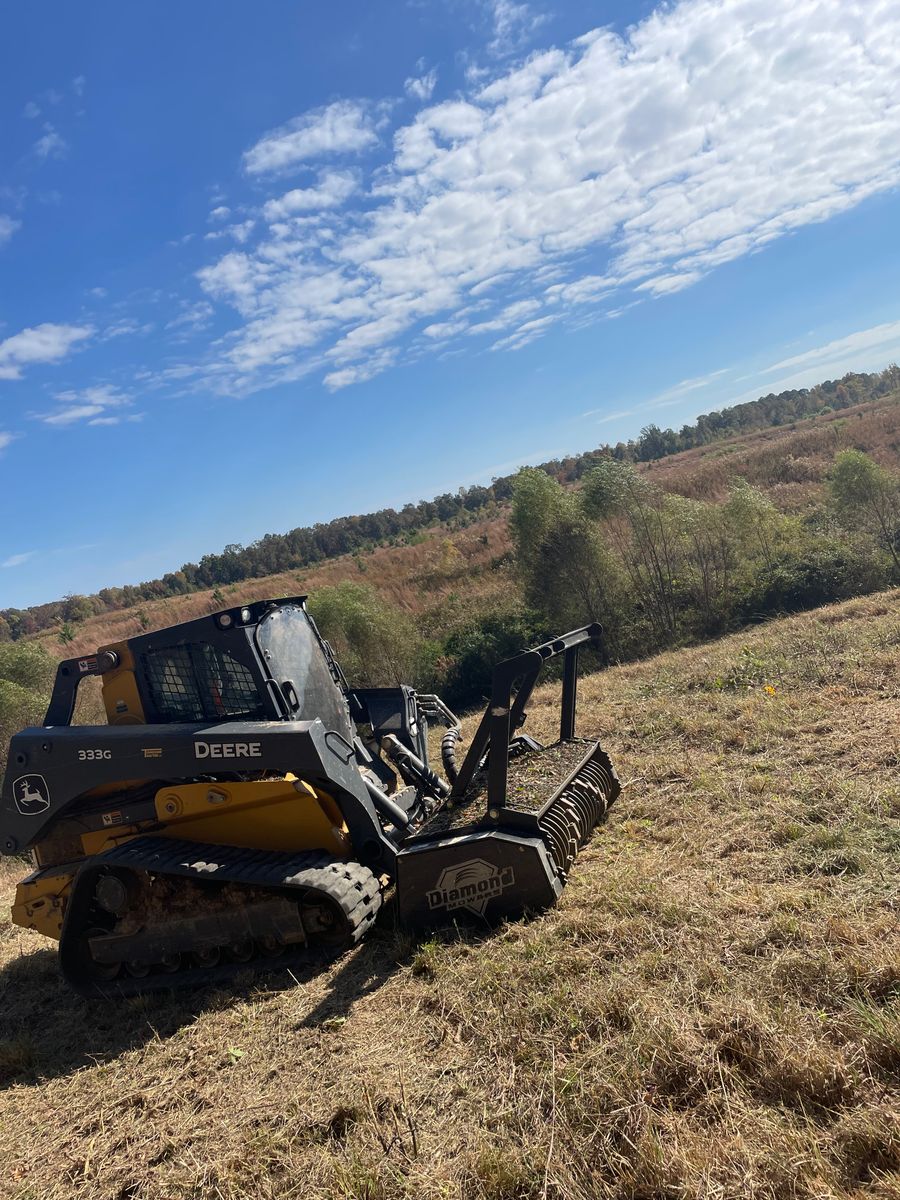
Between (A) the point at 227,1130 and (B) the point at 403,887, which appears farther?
(B) the point at 403,887

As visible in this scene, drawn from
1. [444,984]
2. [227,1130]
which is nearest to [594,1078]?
[444,984]

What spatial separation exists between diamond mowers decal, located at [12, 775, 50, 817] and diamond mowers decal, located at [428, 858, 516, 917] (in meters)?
2.74

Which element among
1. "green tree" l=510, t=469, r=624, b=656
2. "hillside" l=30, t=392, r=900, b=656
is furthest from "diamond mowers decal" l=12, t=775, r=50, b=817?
"hillside" l=30, t=392, r=900, b=656

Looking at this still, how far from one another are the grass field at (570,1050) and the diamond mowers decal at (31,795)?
1.34 meters

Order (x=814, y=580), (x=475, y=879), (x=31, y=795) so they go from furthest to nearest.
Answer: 1. (x=814, y=580)
2. (x=31, y=795)
3. (x=475, y=879)

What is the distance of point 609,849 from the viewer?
5246 mm

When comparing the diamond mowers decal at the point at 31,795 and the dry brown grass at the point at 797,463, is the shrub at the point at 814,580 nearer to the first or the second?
the dry brown grass at the point at 797,463

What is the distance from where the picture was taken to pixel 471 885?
444 cm

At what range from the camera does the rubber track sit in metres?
4.29

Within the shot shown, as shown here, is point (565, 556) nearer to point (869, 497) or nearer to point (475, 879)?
point (869, 497)

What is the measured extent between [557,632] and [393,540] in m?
27.5

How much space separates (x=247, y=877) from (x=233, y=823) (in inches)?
20.7

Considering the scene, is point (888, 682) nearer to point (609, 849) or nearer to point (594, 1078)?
point (609, 849)

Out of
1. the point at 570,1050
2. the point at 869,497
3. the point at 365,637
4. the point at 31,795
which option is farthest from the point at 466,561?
the point at 570,1050
